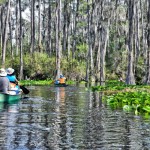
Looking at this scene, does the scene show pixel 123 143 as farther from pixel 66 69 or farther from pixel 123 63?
pixel 123 63

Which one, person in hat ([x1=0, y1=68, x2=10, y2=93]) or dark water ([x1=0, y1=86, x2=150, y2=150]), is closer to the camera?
dark water ([x1=0, y1=86, x2=150, y2=150])

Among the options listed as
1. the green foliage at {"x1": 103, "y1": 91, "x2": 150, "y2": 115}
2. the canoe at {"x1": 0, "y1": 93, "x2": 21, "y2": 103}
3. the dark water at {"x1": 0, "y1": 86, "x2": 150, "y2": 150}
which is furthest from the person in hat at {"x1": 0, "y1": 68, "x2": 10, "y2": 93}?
the green foliage at {"x1": 103, "y1": 91, "x2": 150, "y2": 115}

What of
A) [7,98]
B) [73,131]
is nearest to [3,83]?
[7,98]

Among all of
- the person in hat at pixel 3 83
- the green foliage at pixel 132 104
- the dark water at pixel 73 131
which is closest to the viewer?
the dark water at pixel 73 131

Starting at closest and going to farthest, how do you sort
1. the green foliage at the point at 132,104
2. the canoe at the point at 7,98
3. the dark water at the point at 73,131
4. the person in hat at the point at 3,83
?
the dark water at the point at 73,131 < the green foliage at the point at 132,104 < the canoe at the point at 7,98 < the person in hat at the point at 3,83

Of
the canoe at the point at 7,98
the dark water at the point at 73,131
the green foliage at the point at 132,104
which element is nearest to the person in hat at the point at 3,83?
the canoe at the point at 7,98

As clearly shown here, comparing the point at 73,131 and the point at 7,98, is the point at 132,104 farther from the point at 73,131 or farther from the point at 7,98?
the point at 73,131

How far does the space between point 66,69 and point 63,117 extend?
40.4 metres

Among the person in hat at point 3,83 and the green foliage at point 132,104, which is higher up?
the person in hat at point 3,83

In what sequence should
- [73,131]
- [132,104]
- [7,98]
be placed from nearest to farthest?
1. [73,131]
2. [132,104]
3. [7,98]

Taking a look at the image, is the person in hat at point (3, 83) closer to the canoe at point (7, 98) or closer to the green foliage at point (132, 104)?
the canoe at point (7, 98)

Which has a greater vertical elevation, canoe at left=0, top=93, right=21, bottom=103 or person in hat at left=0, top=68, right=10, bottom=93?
person in hat at left=0, top=68, right=10, bottom=93

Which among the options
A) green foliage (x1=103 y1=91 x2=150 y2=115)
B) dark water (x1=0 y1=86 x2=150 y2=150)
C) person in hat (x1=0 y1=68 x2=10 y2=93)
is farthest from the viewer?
person in hat (x1=0 y1=68 x2=10 y2=93)

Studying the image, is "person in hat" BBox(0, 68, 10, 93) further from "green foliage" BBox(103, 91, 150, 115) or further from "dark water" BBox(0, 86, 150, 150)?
"green foliage" BBox(103, 91, 150, 115)
